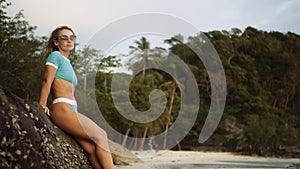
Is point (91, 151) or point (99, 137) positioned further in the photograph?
point (91, 151)

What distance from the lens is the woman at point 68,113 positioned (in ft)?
8.76

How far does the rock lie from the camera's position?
6.66ft

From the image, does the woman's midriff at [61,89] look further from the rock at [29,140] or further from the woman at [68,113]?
Answer: the rock at [29,140]

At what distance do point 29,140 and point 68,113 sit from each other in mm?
544

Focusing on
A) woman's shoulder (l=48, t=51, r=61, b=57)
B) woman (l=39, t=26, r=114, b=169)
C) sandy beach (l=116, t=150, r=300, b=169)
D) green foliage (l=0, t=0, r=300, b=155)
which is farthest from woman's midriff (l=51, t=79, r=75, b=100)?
green foliage (l=0, t=0, r=300, b=155)

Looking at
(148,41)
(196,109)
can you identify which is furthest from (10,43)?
(196,109)

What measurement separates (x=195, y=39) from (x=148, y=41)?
2914mm

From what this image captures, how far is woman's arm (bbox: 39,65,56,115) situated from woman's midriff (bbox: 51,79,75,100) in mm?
62

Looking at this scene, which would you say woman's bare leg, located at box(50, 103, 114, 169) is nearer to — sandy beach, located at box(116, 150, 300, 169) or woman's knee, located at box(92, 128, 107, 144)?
woman's knee, located at box(92, 128, 107, 144)

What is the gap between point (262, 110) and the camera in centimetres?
2439

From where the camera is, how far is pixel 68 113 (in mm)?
2668

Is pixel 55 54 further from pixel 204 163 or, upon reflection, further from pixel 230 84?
pixel 230 84

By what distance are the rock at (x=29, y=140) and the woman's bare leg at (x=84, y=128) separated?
72 millimetres

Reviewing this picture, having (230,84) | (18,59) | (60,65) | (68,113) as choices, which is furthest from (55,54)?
(230,84)
